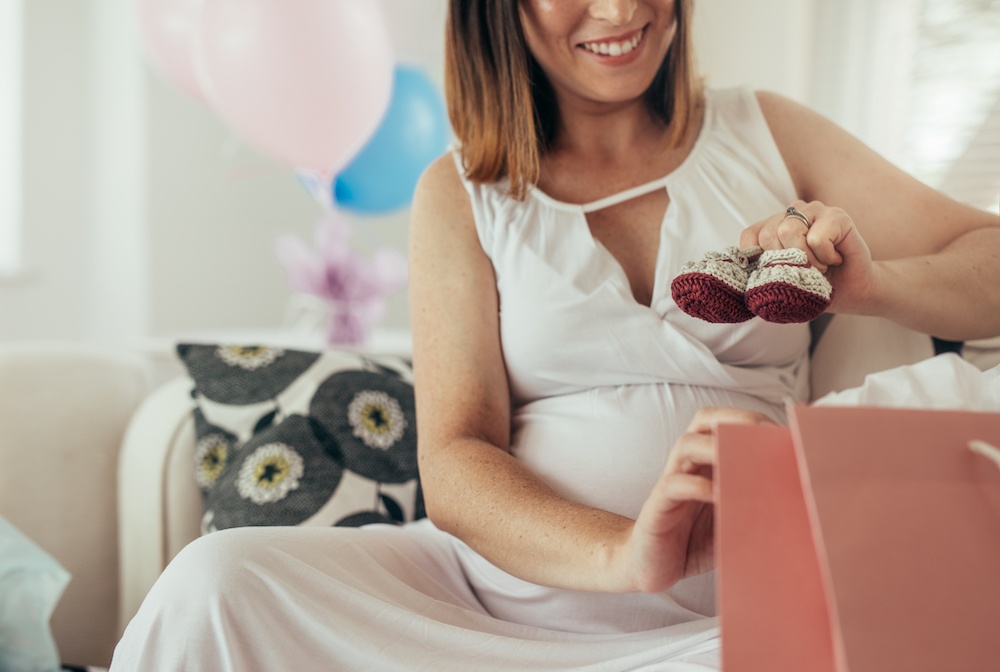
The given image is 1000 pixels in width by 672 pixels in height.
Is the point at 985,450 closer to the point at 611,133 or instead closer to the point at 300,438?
the point at 611,133

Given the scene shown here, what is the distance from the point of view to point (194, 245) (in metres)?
3.51

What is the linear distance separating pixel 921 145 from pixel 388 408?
3.79 ft

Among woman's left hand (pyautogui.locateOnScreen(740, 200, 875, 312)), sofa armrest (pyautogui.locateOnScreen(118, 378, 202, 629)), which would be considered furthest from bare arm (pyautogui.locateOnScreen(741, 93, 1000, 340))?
sofa armrest (pyautogui.locateOnScreen(118, 378, 202, 629))

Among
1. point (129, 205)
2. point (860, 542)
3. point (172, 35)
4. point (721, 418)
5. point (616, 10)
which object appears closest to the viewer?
point (860, 542)

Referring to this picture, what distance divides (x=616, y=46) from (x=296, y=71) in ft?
3.51

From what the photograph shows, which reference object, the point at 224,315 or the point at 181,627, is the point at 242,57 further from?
the point at 224,315

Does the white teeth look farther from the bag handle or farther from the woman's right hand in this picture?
the bag handle

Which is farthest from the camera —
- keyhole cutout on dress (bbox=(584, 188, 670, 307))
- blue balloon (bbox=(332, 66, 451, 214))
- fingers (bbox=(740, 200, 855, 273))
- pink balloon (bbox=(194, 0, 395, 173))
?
blue balloon (bbox=(332, 66, 451, 214))

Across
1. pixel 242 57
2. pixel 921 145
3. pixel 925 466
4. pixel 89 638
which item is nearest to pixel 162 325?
pixel 242 57

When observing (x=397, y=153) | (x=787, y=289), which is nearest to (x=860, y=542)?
(x=787, y=289)

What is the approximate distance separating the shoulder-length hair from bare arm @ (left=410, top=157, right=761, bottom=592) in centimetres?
6

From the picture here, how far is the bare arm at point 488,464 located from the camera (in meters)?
0.69

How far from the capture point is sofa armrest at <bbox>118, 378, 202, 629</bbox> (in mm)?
1495

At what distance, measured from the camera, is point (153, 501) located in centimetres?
150
